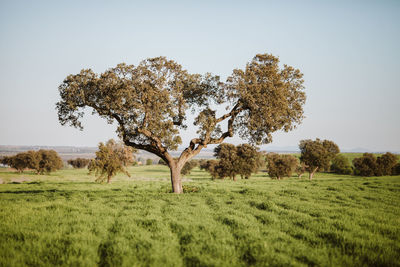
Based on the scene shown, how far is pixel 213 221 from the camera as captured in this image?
10.5 meters

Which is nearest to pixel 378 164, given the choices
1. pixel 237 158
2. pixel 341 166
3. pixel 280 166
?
pixel 341 166

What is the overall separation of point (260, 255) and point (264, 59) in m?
16.6

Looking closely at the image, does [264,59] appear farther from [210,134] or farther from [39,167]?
[39,167]

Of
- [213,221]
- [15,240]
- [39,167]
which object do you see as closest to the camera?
[15,240]

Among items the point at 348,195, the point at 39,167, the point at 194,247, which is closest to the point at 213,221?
the point at 194,247

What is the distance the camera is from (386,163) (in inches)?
2992

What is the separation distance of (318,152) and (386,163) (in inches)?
1508

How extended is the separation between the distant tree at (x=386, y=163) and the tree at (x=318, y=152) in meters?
31.3

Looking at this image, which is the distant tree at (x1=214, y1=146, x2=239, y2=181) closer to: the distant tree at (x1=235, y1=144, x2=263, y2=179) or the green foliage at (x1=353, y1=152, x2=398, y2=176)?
the distant tree at (x1=235, y1=144, x2=263, y2=179)

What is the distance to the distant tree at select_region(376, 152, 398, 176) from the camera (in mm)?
75688

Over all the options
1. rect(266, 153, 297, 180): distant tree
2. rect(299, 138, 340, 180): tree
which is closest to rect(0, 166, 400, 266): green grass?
rect(299, 138, 340, 180): tree

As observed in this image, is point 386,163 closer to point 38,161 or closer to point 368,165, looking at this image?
point 368,165

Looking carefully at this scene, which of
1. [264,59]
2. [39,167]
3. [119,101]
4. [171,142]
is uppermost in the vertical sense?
[264,59]

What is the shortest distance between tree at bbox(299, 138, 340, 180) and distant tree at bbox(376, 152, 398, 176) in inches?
1231
